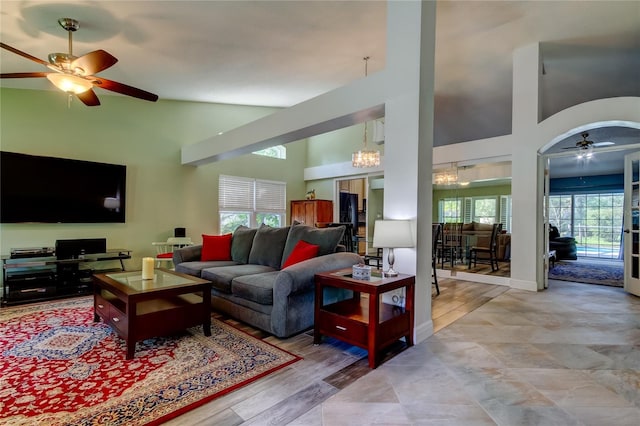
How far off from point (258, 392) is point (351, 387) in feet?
1.90

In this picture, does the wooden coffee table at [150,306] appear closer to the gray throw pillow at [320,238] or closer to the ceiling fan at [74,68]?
the gray throw pillow at [320,238]

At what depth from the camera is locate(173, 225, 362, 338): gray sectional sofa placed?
269 cm

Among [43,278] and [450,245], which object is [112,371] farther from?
[450,245]

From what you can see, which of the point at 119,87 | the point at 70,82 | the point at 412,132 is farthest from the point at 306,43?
the point at 70,82

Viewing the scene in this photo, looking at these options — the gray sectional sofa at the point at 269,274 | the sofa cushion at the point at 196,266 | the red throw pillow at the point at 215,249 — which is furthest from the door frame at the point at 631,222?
the red throw pillow at the point at 215,249

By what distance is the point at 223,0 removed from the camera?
2.81 metres

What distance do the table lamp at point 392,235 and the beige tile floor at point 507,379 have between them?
79 cm

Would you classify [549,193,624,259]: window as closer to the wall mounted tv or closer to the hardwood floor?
the hardwood floor

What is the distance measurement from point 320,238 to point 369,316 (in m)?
1.36

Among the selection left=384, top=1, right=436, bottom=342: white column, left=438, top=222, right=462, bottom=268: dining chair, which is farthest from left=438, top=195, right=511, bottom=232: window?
left=384, top=1, right=436, bottom=342: white column

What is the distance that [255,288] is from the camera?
2873 millimetres

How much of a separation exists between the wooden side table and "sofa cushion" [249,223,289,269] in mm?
1277

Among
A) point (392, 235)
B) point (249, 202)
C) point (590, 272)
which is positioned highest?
point (249, 202)

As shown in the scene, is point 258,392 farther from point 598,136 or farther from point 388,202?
point 598,136
